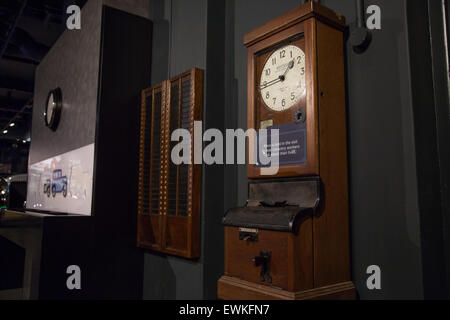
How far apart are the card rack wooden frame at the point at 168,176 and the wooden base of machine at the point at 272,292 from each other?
58cm

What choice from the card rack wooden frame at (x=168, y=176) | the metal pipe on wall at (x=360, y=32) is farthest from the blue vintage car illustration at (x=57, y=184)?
the metal pipe on wall at (x=360, y=32)

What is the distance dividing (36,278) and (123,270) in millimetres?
621

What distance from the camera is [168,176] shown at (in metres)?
2.59

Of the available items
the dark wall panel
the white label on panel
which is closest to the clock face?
the dark wall panel

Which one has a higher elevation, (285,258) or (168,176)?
(168,176)

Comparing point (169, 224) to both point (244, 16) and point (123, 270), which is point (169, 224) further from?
point (244, 16)

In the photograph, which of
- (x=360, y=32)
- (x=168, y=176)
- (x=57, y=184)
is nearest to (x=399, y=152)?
(x=360, y=32)

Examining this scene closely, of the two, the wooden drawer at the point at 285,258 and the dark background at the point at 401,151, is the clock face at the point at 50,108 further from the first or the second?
the wooden drawer at the point at 285,258

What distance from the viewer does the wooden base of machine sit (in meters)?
1.54

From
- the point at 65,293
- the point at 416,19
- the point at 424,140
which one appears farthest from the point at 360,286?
the point at 65,293

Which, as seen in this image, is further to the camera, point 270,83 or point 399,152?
point 270,83

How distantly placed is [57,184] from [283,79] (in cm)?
308

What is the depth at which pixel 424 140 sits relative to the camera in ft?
5.17

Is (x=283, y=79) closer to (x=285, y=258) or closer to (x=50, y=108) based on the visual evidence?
(x=285, y=258)
